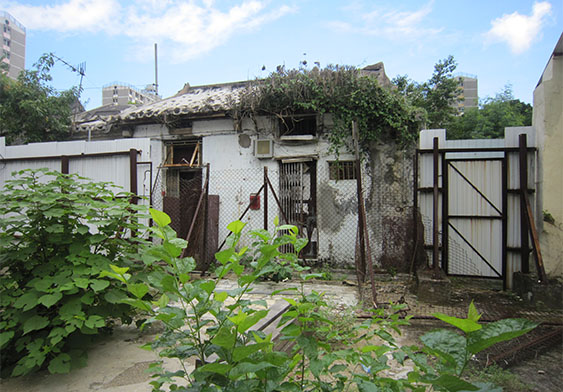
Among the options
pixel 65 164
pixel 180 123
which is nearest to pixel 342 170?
pixel 180 123

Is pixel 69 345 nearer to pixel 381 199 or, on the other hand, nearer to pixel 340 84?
pixel 381 199

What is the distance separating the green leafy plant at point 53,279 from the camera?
7.48ft

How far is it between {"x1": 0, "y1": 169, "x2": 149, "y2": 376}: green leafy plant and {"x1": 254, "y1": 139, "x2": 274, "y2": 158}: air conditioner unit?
16.5 feet

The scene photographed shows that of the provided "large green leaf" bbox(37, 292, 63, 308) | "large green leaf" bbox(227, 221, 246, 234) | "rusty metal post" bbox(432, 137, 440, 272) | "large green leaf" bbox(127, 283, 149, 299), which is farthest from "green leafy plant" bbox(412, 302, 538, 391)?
"rusty metal post" bbox(432, 137, 440, 272)

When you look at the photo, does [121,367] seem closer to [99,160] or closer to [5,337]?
[5,337]

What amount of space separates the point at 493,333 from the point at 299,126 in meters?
7.37

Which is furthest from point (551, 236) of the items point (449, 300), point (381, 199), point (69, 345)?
point (69, 345)

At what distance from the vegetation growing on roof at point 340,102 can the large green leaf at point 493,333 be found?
647cm

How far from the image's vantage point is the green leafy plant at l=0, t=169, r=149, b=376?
7.48 ft

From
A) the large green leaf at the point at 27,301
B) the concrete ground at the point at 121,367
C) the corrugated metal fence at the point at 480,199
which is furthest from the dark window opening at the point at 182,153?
the large green leaf at the point at 27,301

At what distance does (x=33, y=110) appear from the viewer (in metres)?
8.73

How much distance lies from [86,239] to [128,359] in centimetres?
105

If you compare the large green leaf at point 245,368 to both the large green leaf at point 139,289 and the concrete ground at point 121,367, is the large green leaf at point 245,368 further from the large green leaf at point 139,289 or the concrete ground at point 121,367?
the concrete ground at point 121,367

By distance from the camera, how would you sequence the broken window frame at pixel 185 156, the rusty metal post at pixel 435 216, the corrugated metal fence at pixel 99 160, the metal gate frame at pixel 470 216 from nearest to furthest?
the rusty metal post at pixel 435 216, the metal gate frame at pixel 470 216, the corrugated metal fence at pixel 99 160, the broken window frame at pixel 185 156
